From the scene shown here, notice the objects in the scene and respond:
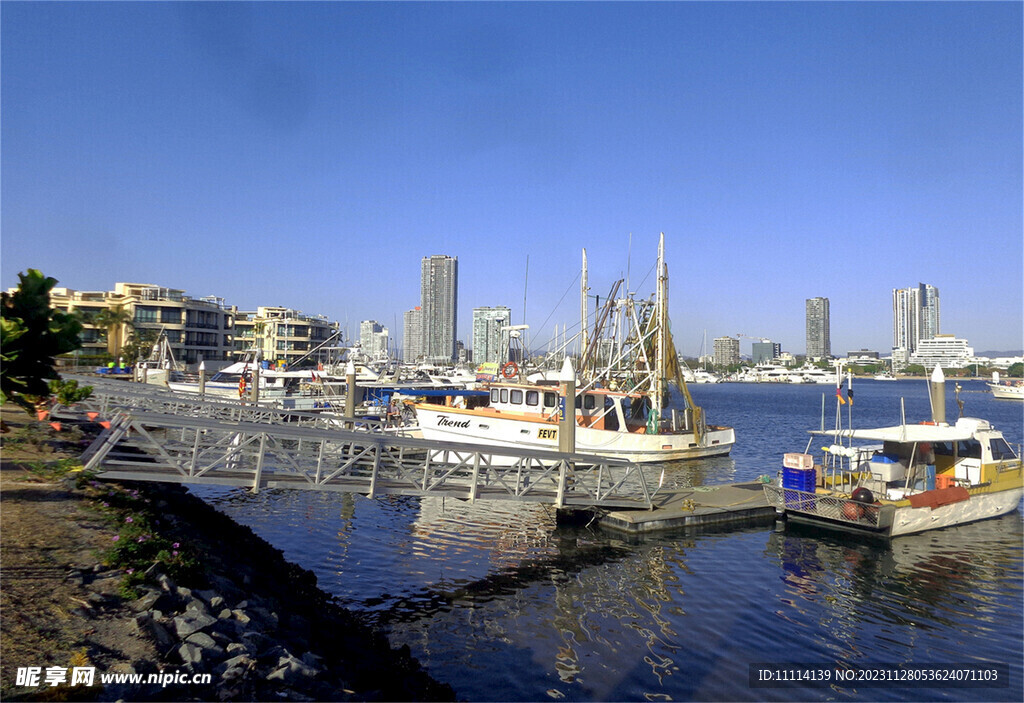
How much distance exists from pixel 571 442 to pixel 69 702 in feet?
52.0

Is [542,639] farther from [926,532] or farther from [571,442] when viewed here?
[926,532]

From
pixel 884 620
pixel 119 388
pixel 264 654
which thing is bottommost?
pixel 884 620

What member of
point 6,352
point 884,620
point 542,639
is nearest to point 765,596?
point 884,620

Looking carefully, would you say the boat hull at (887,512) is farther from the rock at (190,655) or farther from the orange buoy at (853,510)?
the rock at (190,655)

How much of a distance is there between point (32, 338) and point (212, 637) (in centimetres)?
419

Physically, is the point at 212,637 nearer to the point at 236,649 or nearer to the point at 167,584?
the point at 236,649

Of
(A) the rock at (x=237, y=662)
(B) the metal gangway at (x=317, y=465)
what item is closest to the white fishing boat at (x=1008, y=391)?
(B) the metal gangway at (x=317, y=465)

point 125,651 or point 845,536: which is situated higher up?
point 125,651

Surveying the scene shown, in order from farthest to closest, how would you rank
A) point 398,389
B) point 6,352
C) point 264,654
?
1. point 398,389
2. point 264,654
3. point 6,352

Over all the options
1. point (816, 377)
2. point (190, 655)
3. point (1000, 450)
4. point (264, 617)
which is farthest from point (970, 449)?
point (816, 377)

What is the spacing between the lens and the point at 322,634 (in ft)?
33.2

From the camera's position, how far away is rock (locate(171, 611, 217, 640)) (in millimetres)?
7480

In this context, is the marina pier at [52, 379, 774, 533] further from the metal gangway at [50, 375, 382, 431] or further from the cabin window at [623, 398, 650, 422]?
the cabin window at [623, 398, 650, 422]

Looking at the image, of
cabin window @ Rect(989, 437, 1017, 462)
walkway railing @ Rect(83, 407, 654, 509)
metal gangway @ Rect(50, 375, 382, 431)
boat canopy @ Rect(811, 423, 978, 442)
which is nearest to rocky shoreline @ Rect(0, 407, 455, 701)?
walkway railing @ Rect(83, 407, 654, 509)
